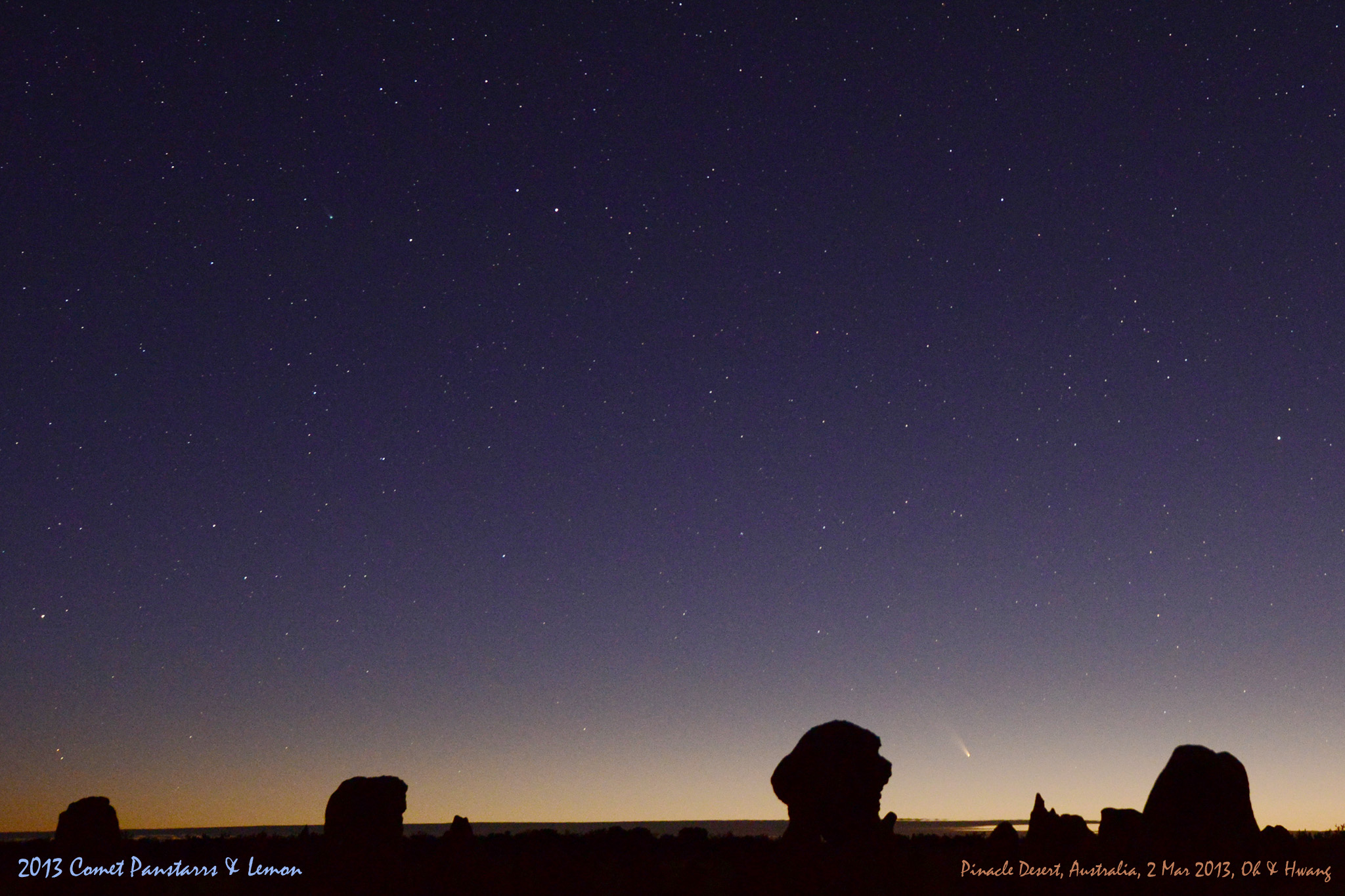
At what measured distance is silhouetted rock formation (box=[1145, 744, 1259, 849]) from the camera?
2545cm

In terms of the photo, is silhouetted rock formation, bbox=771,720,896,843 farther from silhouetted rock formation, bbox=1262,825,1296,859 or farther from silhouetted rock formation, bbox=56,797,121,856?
silhouetted rock formation, bbox=56,797,121,856

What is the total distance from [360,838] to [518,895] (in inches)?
433

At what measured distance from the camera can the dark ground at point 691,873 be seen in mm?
20016

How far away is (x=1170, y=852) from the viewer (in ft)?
80.5

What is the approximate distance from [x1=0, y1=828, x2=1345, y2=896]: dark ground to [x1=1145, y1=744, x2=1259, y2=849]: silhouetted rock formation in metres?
1.25

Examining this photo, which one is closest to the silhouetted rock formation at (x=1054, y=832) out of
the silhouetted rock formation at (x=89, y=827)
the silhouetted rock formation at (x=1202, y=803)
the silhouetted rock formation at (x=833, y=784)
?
the silhouetted rock formation at (x=1202, y=803)

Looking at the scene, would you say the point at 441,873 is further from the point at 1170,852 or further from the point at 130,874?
the point at 1170,852

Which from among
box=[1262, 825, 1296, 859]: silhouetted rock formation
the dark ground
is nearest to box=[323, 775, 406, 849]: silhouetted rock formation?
the dark ground

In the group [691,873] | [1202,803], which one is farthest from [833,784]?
[691,873]

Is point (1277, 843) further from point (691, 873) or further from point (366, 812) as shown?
point (366, 812)

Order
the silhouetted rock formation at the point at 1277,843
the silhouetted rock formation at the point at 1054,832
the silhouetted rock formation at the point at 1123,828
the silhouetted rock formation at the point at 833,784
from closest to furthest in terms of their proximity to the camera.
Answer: the silhouetted rock formation at the point at 1054,832 → the silhouetted rock formation at the point at 1277,843 → the silhouetted rock formation at the point at 1123,828 → the silhouetted rock formation at the point at 833,784

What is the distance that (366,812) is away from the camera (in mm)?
29203

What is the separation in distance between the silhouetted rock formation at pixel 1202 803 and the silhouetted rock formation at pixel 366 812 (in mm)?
21633

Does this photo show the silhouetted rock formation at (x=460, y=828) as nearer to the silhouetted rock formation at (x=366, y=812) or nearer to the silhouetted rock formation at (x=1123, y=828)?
the silhouetted rock formation at (x=366, y=812)
